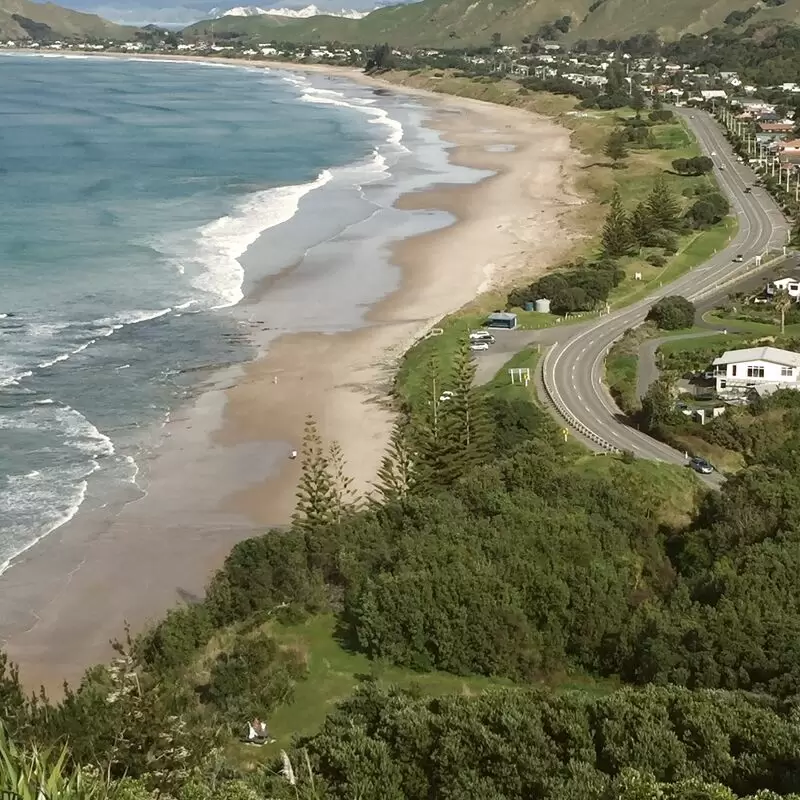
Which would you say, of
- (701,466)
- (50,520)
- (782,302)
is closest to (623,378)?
(701,466)

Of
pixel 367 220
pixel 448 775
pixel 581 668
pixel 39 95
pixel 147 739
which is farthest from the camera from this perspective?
pixel 39 95

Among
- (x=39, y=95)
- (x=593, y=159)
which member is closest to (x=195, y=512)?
(x=593, y=159)

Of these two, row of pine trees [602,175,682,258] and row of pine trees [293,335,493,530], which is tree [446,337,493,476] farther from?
row of pine trees [602,175,682,258]

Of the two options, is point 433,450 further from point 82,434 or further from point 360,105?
point 360,105

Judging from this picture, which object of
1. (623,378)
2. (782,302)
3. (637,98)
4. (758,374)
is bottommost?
(623,378)

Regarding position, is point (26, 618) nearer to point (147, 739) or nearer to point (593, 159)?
point (147, 739)
